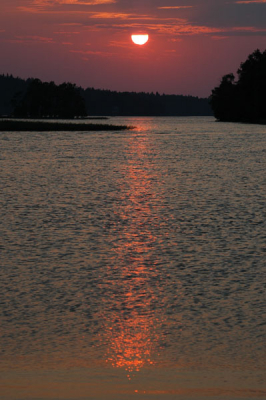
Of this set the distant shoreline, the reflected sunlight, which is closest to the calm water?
the reflected sunlight

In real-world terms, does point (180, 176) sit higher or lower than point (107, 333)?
lower

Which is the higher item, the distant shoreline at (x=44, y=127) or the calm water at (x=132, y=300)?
the calm water at (x=132, y=300)

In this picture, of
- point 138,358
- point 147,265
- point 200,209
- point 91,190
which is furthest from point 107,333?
point 91,190

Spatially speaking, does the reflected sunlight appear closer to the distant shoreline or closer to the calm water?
the calm water

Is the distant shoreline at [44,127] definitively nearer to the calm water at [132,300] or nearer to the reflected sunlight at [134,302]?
the calm water at [132,300]

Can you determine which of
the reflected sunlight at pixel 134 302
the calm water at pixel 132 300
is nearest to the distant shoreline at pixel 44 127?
the calm water at pixel 132 300

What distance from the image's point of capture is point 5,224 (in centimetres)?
2311

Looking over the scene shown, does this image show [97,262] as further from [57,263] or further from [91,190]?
[91,190]

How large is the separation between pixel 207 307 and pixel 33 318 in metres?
2.86

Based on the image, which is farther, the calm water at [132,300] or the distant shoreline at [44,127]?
the distant shoreline at [44,127]

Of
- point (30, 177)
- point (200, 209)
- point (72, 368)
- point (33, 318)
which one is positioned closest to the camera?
point (72, 368)

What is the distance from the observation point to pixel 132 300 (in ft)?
43.0

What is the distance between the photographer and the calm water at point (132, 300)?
351 inches

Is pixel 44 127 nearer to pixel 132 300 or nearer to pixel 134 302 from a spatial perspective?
pixel 132 300
